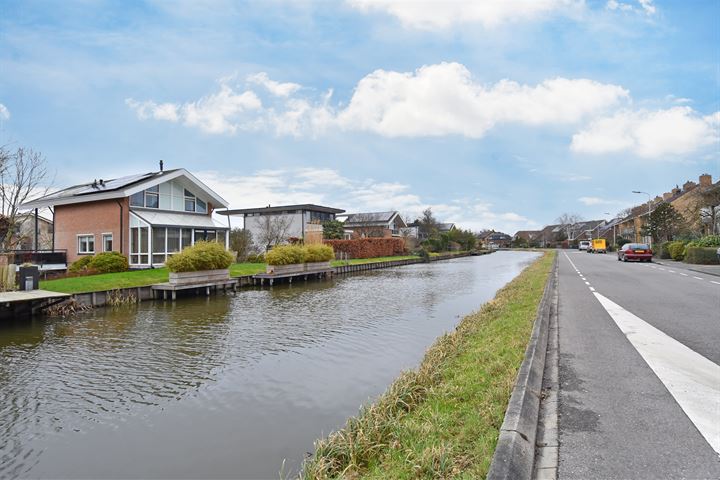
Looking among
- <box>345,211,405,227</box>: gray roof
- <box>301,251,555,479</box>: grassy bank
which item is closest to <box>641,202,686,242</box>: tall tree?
<box>345,211,405,227</box>: gray roof

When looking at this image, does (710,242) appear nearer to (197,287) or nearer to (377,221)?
(197,287)

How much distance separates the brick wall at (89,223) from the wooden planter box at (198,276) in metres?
8.36

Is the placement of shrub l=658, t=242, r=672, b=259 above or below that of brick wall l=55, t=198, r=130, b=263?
below

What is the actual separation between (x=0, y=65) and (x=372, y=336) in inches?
874

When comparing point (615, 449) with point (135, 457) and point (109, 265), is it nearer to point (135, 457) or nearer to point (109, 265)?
point (135, 457)

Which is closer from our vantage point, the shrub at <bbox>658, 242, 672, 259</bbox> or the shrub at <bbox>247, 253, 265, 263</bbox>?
the shrub at <bbox>247, 253, 265, 263</bbox>

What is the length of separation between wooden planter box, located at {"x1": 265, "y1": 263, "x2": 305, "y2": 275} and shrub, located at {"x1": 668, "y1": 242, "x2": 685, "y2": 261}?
27.9m

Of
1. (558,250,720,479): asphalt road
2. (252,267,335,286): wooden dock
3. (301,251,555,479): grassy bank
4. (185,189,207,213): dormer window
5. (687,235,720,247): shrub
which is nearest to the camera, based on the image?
(558,250,720,479): asphalt road

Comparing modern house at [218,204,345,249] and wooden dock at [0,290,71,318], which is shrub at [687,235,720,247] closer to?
modern house at [218,204,345,249]

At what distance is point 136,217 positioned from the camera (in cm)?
2472

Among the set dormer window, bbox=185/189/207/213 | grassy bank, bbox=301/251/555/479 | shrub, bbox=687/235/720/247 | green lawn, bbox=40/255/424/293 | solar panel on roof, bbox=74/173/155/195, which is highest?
solar panel on roof, bbox=74/173/155/195

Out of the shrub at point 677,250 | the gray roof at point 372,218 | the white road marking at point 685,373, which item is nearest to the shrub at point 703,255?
the shrub at point 677,250

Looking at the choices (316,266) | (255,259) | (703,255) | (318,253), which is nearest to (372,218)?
(255,259)

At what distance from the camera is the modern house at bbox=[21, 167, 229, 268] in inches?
973
